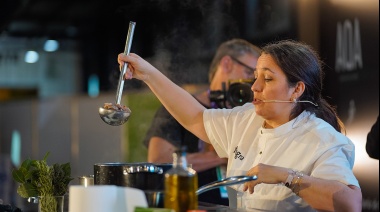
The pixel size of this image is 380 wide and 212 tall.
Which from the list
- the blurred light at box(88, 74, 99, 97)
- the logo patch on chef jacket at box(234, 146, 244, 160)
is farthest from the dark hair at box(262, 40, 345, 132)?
the blurred light at box(88, 74, 99, 97)

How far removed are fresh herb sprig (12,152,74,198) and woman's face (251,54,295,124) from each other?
2.06 ft

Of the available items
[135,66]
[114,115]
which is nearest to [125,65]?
[135,66]

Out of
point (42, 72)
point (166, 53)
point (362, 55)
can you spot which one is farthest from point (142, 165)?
Result: point (42, 72)

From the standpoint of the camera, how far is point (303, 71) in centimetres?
257

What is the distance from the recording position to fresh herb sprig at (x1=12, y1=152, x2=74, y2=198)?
2.39 meters

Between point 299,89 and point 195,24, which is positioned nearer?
point 299,89

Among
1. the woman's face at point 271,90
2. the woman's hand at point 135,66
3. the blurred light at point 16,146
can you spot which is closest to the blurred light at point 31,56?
the blurred light at point 16,146

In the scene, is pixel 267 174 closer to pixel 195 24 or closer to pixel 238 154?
pixel 238 154

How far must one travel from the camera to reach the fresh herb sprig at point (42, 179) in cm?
239

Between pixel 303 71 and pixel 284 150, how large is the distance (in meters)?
0.26

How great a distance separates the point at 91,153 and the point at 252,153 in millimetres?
3864

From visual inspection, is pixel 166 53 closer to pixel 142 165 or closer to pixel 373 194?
pixel 373 194

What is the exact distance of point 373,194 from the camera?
4262 millimetres

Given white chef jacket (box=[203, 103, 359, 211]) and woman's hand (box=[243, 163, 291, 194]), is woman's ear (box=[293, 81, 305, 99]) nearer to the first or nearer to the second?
white chef jacket (box=[203, 103, 359, 211])
